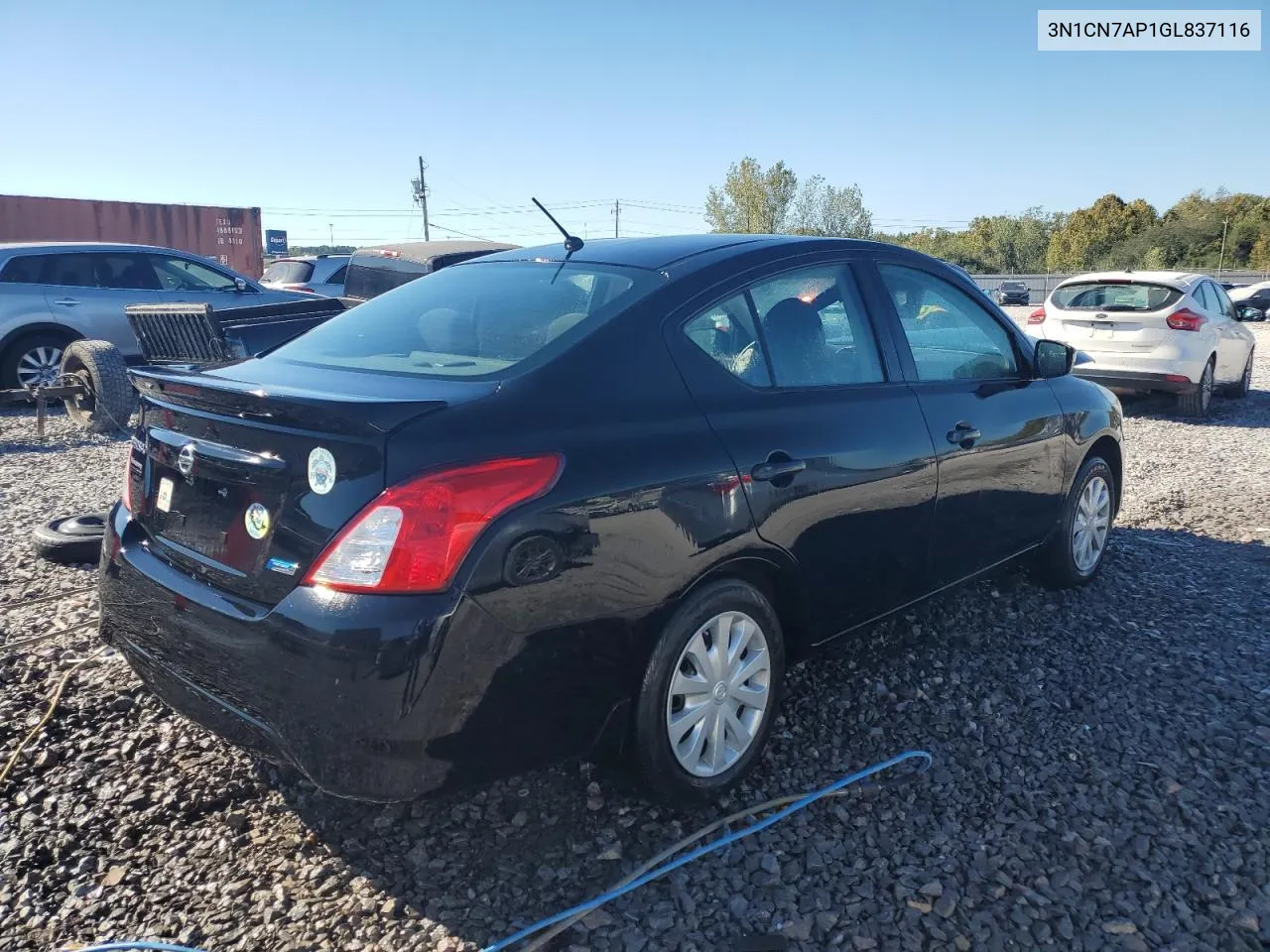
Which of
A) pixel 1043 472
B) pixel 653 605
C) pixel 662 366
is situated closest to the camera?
pixel 653 605

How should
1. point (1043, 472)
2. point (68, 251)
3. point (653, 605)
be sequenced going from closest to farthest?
point (653, 605) < point (1043, 472) < point (68, 251)

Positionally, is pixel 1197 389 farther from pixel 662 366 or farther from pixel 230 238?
pixel 230 238

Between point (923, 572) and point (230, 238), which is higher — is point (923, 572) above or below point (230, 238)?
below

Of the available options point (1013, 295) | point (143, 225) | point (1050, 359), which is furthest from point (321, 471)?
point (1013, 295)

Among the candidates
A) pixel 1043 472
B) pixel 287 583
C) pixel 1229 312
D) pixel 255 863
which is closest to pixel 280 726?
pixel 287 583

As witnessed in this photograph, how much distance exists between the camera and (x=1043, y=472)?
4.19 m

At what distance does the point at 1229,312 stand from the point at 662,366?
11548 millimetres

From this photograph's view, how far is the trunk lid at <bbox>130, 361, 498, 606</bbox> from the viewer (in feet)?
7.16

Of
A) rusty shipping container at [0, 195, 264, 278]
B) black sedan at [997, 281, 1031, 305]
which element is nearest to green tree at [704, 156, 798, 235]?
black sedan at [997, 281, 1031, 305]

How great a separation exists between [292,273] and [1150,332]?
13965 mm

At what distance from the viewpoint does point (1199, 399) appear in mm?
10484

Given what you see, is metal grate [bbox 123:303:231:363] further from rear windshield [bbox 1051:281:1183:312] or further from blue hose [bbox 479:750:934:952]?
rear windshield [bbox 1051:281:1183:312]

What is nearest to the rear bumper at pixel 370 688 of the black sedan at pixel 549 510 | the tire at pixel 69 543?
the black sedan at pixel 549 510

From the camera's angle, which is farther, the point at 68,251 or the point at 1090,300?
the point at 1090,300
